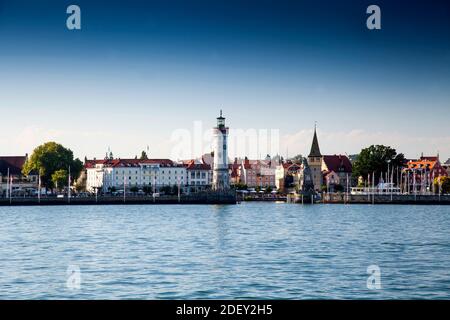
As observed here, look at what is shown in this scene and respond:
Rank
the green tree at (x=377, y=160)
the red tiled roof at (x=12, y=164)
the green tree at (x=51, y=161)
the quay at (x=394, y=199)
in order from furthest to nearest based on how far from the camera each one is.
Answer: the red tiled roof at (x=12, y=164), the green tree at (x=377, y=160), the green tree at (x=51, y=161), the quay at (x=394, y=199)

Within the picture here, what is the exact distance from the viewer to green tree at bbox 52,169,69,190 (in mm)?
92562

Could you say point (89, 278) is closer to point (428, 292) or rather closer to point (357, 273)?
point (357, 273)

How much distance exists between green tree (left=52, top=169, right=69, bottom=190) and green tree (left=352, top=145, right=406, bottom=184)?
42.2 meters

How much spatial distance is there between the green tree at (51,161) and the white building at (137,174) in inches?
653

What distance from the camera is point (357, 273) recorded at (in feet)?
63.3

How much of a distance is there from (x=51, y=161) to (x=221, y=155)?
75.6ft

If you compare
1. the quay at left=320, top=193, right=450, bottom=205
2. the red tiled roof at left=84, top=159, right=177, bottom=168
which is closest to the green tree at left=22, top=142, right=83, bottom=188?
the red tiled roof at left=84, top=159, right=177, bottom=168

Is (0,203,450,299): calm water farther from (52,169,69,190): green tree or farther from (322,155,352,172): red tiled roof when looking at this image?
(322,155,352,172): red tiled roof

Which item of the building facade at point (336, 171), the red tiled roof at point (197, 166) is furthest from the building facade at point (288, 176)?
the red tiled roof at point (197, 166)

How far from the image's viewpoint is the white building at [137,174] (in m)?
114

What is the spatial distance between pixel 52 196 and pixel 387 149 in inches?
1886

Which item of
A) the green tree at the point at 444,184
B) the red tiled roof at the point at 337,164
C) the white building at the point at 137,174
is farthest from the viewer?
the red tiled roof at the point at 337,164

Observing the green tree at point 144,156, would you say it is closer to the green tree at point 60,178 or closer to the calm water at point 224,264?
the green tree at point 60,178

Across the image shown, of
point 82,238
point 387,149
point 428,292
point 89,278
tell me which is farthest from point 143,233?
point 387,149
